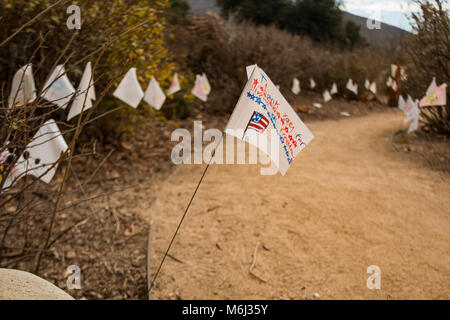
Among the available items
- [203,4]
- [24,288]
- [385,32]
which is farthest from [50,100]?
[203,4]

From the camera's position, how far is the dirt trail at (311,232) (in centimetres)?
216

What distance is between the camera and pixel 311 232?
3.27 meters

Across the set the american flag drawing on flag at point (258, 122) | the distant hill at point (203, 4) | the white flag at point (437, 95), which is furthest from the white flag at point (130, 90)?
the distant hill at point (203, 4)

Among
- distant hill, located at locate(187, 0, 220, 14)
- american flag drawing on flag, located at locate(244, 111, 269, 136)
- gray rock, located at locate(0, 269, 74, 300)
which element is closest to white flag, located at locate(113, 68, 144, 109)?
american flag drawing on flag, located at locate(244, 111, 269, 136)

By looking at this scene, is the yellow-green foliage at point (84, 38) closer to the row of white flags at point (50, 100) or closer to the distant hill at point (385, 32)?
the row of white flags at point (50, 100)

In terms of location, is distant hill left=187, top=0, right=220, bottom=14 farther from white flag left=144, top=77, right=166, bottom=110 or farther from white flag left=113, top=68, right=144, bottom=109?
white flag left=113, top=68, right=144, bottom=109

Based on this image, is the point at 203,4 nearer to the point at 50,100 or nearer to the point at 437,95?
the point at 437,95

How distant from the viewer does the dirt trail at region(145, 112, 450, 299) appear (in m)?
2.16

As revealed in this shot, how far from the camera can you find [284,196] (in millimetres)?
4074

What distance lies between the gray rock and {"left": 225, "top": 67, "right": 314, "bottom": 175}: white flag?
1.04m

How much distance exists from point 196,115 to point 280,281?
625 centimetres

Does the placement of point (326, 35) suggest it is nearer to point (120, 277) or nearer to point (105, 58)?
point (105, 58)

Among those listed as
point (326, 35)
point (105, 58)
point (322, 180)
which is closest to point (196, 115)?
point (105, 58)

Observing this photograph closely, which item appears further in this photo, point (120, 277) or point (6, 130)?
point (120, 277)
